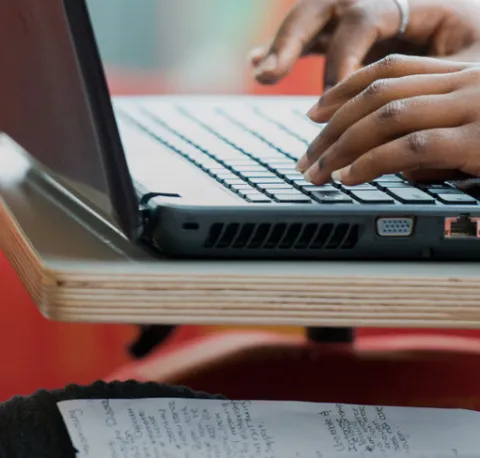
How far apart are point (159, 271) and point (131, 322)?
3cm

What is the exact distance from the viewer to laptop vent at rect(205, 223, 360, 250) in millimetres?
441

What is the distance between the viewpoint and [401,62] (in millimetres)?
509

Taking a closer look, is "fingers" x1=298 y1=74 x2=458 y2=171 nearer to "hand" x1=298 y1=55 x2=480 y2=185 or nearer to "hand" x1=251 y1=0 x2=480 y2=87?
"hand" x1=298 y1=55 x2=480 y2=185

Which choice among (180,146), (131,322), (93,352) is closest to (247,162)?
(180,146)

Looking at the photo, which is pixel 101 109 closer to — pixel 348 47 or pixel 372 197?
pixel 372 197

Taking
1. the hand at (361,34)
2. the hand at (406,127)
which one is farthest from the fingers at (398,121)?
the hand at (361,34)

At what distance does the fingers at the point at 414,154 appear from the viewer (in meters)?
0.45

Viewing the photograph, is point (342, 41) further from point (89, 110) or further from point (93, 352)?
point (93, 352)

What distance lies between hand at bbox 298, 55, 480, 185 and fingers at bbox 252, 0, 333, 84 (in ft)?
0.67

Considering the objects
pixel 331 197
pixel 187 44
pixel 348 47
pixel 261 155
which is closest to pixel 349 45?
pixel 348 47

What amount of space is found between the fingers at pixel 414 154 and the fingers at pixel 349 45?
279mm

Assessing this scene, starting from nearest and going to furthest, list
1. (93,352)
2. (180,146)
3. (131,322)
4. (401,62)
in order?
(131,322) < (401,62) < (180,146) < (93,352)

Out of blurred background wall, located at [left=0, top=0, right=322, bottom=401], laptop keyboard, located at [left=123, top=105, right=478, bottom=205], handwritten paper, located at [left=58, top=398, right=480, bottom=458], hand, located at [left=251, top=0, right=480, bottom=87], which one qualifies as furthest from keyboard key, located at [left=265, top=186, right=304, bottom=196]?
blurred background wall, located at [left=0, top=0, right=322, bottom=401]

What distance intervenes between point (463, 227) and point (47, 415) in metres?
0.22
